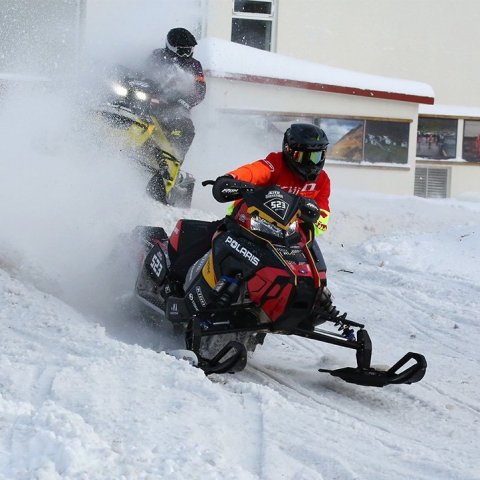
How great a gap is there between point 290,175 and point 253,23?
12758mm

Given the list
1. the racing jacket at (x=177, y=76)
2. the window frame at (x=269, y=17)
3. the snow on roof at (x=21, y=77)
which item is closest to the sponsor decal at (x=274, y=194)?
the racing jacket at (x=177, y=76)

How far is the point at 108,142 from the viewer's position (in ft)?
36.1

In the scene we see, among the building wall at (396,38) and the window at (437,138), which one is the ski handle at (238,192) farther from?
the window at (437,138)

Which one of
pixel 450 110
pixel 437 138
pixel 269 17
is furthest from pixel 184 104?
pixel 450 110

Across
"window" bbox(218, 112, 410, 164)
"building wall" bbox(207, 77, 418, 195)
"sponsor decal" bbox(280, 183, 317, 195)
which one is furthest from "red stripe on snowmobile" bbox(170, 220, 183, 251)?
"window" bbox(218, 112, 410, 164)

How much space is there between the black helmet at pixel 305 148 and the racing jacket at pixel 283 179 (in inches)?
4.4

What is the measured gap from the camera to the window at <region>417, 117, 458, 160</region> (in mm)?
19562

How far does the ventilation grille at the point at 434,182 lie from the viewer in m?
19.8

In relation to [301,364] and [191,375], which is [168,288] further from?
[191,375]

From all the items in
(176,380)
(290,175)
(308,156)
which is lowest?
(176,380)

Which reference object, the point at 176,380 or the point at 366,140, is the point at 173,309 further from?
the point at 366,140

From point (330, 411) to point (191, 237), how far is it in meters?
1.95

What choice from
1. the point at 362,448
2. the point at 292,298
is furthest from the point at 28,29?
the point at 362,448

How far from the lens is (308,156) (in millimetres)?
6328
